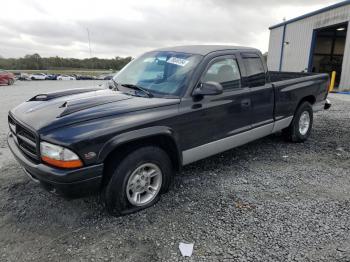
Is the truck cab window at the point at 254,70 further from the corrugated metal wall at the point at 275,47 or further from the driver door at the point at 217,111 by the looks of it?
the corrugated metal wall at the point at 275,47

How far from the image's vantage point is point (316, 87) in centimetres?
566

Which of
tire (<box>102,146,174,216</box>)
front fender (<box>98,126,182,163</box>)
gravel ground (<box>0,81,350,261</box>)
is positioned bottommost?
gravel ground (<box>0,81,350,261</box>)

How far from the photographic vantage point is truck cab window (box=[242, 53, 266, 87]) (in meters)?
4.22

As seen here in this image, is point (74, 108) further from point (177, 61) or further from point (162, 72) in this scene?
point (177, 61)

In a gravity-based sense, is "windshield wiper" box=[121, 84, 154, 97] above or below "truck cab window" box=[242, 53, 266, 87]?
below

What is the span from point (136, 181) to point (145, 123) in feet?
2.16

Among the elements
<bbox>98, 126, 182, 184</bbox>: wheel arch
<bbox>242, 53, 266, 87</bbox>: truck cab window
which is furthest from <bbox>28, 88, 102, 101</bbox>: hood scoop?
<bbox>242, 53, 266, 87</bbox>: truck cab window

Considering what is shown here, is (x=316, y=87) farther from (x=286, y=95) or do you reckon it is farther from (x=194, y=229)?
(x=194, y=229)

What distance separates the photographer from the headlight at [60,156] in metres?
2.49

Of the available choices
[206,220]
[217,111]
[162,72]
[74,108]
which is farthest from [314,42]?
[74,108]

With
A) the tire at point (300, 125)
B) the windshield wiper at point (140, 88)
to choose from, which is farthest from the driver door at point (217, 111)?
the tire at point (300, 125)

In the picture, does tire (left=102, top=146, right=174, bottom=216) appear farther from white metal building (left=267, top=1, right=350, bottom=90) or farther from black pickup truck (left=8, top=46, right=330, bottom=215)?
white metal building (left=267, top=1, right=350, bottom=90)

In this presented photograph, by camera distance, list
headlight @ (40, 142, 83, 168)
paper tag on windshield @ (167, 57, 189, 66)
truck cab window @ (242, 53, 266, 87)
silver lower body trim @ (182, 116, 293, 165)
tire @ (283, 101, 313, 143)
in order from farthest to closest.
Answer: tire @ (283, 101, 313, 143), truck cab window @ (242, 53, 266, 87), paper tag on windshield @ (167, 57, 189, 66), silver lower body trim @ (182, 116, 293, 165), headlight @ (40, 142, 83, 168)

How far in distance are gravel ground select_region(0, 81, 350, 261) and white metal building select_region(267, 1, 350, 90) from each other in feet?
49.9
